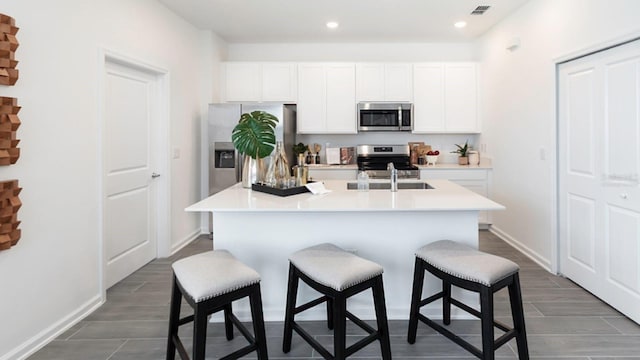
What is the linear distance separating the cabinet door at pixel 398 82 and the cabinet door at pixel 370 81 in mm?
68

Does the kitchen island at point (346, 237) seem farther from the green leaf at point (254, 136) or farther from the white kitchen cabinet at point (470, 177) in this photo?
the white kitchen cabinet at point (470, 177)

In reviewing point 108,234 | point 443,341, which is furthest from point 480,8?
point 108,234

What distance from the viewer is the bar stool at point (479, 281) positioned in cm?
179

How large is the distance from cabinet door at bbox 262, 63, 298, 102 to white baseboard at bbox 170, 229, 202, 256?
2.03 m

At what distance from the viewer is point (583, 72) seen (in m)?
3.02

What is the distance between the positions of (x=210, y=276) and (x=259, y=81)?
12.6ft

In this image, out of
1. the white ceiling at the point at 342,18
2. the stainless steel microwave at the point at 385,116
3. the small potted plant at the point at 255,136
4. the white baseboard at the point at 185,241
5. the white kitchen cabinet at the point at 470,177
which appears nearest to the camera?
the small potted plant at the point at 255,136

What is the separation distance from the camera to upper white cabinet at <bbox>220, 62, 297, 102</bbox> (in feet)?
16.8

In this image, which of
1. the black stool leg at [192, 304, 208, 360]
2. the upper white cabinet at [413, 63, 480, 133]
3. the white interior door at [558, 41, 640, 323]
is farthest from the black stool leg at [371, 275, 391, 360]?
the upper white cabinet at [413, 63, 480, 133]

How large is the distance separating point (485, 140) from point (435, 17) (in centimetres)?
178

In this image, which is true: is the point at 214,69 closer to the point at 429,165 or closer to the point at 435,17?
the point at 435,17

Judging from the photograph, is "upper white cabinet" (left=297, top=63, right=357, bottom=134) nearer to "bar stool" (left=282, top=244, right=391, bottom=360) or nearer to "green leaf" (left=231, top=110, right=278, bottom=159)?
"green leaf" (left=231, top=110, right=278, bottom=159)

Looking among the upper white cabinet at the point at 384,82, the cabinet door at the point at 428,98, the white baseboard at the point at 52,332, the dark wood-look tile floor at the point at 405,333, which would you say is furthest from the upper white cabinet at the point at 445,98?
the white baseboard at the point at 52,332

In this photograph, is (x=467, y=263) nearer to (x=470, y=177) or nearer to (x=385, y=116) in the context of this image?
(x=470, y=177)
